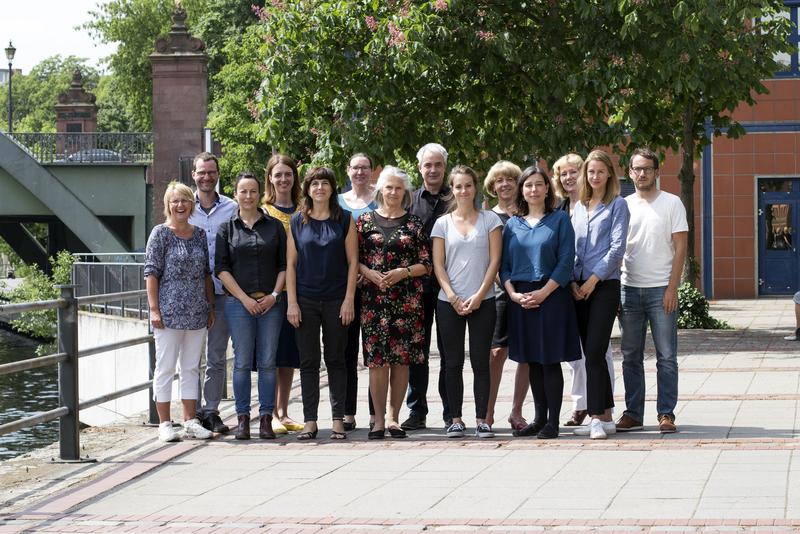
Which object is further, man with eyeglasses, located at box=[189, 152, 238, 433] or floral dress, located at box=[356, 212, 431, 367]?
man with eyeglasses, located at box=[189, 152, 238, 433]

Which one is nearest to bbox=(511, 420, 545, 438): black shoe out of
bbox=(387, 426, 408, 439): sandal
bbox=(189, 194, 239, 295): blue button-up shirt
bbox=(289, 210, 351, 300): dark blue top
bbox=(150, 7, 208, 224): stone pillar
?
bbox=(387, 426, 408, 439): sandal

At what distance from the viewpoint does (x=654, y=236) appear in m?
9.59

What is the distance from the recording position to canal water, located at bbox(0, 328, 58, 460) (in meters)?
24.2

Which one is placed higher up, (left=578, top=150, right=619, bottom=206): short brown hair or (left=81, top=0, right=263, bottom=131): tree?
(left=81, top=0, right=263, bottom=131): tree

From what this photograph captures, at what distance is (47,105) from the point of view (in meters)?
113

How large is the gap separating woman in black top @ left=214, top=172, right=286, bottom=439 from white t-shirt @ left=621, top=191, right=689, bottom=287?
2.40 meters

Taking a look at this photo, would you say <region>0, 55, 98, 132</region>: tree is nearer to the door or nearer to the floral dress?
the door

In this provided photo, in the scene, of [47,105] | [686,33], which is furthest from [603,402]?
[47,105]

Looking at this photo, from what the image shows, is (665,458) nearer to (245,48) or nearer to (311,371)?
(311,371)

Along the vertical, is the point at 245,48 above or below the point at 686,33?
above

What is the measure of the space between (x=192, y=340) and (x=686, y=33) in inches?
377

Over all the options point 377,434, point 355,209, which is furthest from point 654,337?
point 355,209

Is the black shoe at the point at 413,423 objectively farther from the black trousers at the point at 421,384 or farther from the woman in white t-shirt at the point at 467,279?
the woman in white t-shirt at the point at 467,279

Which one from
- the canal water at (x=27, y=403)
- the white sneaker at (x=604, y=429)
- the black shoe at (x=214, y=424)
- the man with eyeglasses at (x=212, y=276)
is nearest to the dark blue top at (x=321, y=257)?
the man with eyeglasses at (x=212, y=276)
